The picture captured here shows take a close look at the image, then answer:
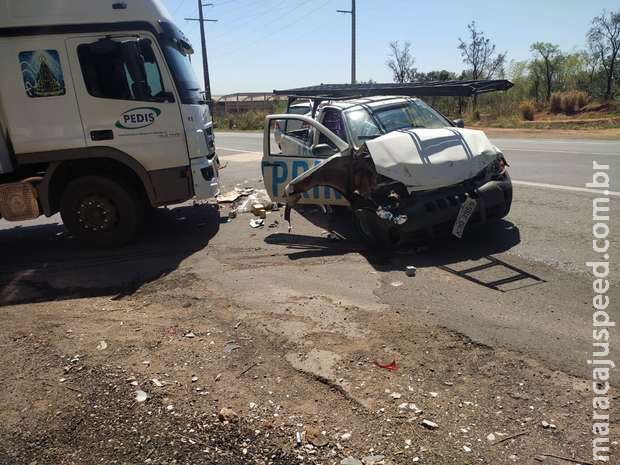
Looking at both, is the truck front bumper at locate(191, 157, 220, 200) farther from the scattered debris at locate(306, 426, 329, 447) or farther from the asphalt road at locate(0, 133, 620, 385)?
the scattered debris at locate(306, 426, 329, 447)

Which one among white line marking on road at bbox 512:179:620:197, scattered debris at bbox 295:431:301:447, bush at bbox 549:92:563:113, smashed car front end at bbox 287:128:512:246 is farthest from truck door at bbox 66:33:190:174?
bush at bbox 549:92:563:113

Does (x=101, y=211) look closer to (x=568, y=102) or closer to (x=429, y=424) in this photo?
(x=429, y=424)

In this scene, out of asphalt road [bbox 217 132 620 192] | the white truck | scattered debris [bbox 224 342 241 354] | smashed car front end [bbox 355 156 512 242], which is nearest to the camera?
scattered debris [bbox 224 342 241 354]

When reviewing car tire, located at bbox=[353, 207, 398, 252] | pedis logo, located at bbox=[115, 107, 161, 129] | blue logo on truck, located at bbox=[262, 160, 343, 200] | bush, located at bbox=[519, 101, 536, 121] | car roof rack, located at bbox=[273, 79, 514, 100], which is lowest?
bush, located at bbox=[519, 101, 536, 121]

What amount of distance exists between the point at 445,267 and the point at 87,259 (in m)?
4.63

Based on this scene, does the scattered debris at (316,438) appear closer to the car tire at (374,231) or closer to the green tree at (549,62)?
the car tire at (374,231)

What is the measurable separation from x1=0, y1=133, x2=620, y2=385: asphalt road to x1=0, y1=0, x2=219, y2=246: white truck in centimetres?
73

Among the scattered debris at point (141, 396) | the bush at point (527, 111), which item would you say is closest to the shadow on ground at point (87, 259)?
→ the scattered debris at point (141, 396)

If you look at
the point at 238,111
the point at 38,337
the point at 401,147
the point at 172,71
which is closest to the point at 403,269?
the point at 401,147

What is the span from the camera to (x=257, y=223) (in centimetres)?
764

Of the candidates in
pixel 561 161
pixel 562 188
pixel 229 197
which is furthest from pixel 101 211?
pixel 561 161

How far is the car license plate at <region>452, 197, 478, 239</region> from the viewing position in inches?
217

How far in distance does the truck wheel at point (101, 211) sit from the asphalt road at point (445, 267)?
0.27 metres

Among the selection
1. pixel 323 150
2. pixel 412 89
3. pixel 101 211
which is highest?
pixel 412 89
